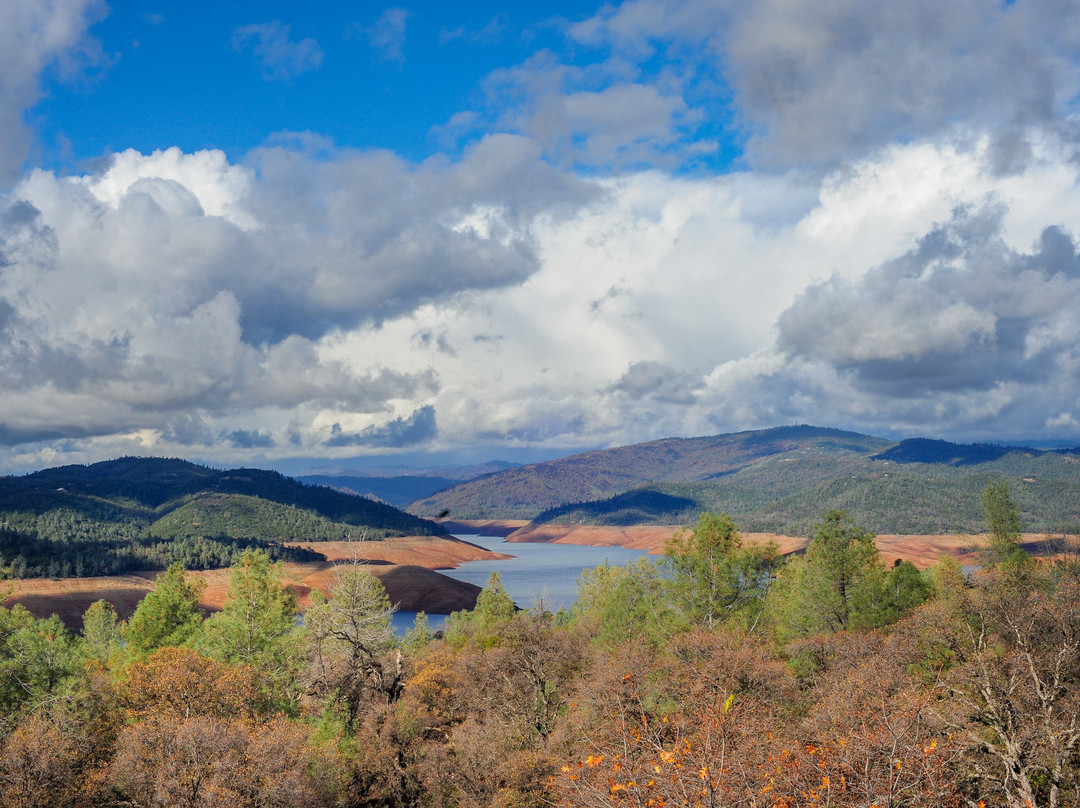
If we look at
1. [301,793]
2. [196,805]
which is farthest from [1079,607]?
[196,805]

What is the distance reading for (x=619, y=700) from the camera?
18438 millimetres

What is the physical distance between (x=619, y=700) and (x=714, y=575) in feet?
76.5

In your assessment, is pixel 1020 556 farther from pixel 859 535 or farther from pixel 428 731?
pixel 428 731

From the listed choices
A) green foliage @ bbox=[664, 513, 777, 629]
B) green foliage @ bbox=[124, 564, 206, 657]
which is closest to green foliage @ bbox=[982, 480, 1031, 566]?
green foliage @ bbox=[664, 513, 777, 629]

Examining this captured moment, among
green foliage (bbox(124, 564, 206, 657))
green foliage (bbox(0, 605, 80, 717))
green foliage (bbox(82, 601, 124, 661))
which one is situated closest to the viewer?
green foliage (bbox(0, 605, 80, 717))

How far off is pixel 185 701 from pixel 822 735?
2540 centimetres

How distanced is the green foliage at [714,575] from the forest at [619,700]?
0.43 feet

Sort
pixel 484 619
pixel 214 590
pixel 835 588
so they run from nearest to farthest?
pixel 835 588 < pixel 484 619 < pixel 214 590

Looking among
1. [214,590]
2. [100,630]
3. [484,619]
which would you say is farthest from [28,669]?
[214,590]

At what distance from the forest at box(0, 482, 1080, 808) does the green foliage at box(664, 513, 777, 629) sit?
130 millimetres

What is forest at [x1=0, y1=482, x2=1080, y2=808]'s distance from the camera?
17172 millimetres

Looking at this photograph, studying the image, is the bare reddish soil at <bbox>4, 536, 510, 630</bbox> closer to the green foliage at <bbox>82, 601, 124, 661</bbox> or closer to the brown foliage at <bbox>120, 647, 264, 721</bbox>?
the green foliage at <bbox>82, 601, 124, 661</bbox>

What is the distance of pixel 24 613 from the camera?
5653 centimetres

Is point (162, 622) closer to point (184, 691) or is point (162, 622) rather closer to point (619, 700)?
point (184, 691)
